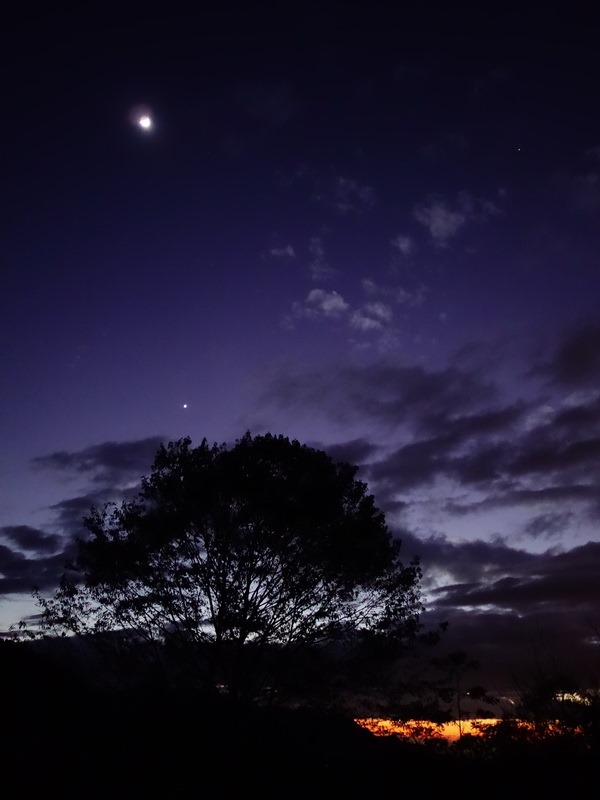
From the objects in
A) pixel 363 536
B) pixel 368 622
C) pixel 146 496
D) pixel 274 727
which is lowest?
pixel 274 727

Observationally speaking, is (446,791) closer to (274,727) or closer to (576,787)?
(576,787)

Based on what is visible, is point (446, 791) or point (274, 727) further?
point (274, 727)

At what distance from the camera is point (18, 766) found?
1018 centimetres

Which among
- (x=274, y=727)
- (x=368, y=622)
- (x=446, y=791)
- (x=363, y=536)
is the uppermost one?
(x=363, y=536)

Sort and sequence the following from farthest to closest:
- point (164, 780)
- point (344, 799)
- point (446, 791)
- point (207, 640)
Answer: point (207, 640) < point (446, 791) < point (344, 799) < point (164, 780)

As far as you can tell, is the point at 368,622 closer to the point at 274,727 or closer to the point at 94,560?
the point at 274,727

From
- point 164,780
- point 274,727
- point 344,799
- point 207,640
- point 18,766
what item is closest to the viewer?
point 18,766

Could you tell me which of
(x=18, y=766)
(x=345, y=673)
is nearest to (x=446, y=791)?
(x=345, y=673)

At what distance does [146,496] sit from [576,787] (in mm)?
17687

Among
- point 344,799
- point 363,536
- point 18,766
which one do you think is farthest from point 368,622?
point 18,766

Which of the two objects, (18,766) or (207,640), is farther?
(207,640)

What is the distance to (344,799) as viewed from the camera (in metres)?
12.7

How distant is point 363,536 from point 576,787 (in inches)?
405

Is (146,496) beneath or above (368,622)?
above
